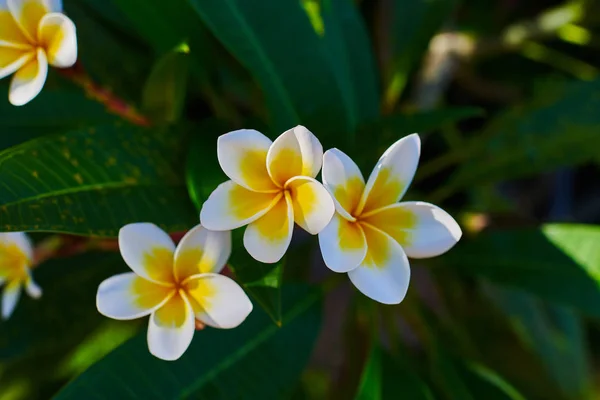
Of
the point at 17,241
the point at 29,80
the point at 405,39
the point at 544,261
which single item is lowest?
the point at 544,261

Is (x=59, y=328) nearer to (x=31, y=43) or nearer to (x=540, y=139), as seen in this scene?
(x=31, y=43)

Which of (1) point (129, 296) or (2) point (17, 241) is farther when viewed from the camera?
(2) point (17, 241)

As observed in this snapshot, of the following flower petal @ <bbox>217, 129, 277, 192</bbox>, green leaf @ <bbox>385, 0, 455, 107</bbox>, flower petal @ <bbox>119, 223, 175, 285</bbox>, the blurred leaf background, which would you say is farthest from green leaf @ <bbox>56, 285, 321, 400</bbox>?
green leaf @ <bbox>385, 0, 455, 107</bbox>

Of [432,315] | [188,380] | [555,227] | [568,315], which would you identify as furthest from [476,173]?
[188,380]

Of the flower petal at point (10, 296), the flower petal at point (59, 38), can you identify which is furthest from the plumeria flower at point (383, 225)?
the flower petal at point (10, 296)

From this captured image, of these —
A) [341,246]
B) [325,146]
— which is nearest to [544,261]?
[325,146]

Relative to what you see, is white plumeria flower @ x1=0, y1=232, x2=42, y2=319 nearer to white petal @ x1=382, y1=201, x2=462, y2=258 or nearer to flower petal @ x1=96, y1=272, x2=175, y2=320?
flower petal @ x1=96, y1=272, x2=175, y2=320
